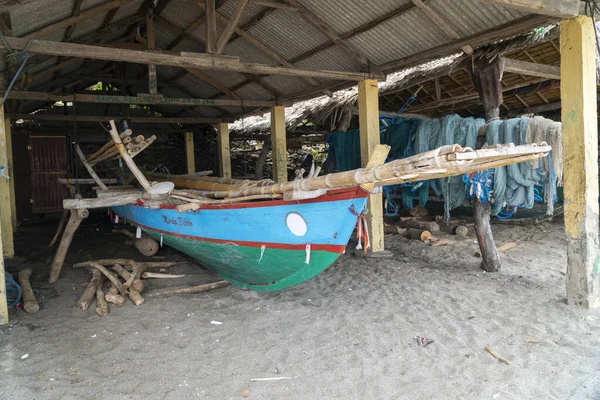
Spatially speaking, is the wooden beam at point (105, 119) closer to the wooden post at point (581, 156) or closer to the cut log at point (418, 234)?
the cut log at point (418, 234)

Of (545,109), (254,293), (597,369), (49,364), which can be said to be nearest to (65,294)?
(49,364)

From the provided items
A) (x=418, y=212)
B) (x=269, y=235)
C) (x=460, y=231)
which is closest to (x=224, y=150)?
(x=418, y=212)

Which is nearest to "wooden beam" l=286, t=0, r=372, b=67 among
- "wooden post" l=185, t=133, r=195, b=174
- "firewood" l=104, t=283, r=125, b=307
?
"firewood" l=104, t=283, r=125, b=307

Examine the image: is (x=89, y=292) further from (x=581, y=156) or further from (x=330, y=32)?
(x=581, y=156)

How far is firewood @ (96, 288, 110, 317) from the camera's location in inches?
165

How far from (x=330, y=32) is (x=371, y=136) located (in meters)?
1.73

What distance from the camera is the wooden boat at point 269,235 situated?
11.0 feet

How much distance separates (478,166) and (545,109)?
8.51m

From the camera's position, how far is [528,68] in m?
6.14

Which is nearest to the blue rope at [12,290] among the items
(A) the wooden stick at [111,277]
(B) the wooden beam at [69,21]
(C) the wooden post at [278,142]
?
(A) the wooden stick at [111,277]

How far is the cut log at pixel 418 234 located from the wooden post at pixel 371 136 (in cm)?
117

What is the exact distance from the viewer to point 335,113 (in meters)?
8.45

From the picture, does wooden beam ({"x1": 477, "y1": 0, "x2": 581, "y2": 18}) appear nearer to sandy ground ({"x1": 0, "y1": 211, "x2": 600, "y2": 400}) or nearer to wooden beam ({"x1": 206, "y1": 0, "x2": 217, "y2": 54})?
sandy ground ({"x1": 0, "y1": 211, "x2": 600, "y2": 400})

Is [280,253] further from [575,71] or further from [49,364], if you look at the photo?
[575,71]
